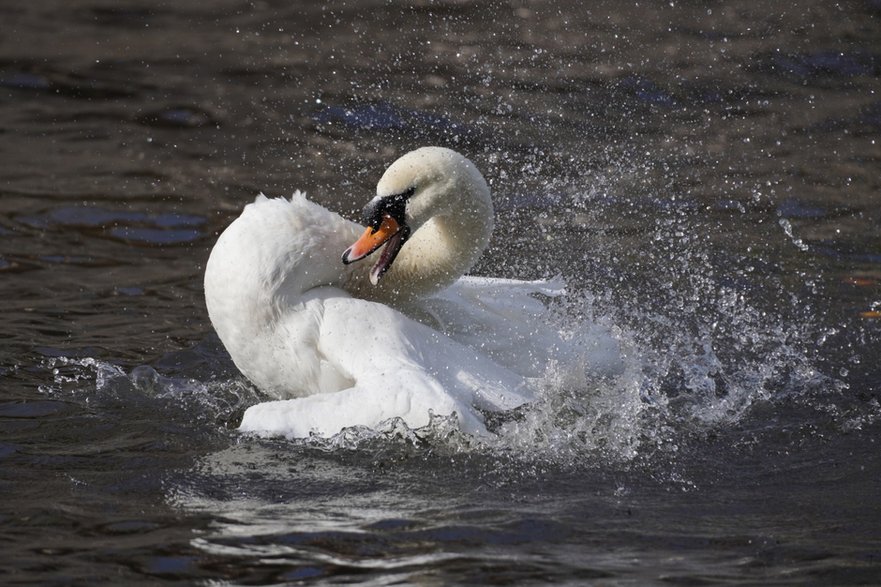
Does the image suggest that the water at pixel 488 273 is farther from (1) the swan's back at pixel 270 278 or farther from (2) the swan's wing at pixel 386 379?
(1) the swan's back at pixel 270 278

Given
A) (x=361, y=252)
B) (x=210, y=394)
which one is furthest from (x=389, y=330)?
(x=210, y=394)

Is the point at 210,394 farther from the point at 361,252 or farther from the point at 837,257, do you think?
the point at 837,257

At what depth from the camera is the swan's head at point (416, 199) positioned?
5.66 metres

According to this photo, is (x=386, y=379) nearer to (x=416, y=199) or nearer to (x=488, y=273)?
(x=416, y=199)

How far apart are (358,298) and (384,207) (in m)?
0.54

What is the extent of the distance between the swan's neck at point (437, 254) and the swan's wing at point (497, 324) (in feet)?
0.66

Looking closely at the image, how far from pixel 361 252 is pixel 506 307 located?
961 mm

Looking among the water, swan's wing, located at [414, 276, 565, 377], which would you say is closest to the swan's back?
the water

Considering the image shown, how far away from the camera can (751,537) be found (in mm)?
4844

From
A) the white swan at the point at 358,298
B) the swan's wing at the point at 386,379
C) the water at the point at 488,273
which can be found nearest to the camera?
the water at the point at 488,273

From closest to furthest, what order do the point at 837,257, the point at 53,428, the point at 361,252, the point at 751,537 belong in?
the point at 751,537 → the point at 361,252 → the point at 53,428 → the point at 837,257

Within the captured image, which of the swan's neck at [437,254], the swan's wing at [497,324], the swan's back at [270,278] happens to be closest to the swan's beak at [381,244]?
the swan's neck at [437,254]

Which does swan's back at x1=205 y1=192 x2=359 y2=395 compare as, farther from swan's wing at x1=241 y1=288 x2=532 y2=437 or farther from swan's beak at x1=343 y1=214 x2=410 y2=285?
swan's beak at x1=343 y1=214 x2=410 y2=285

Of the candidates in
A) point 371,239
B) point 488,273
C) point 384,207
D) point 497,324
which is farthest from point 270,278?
point 488,273
